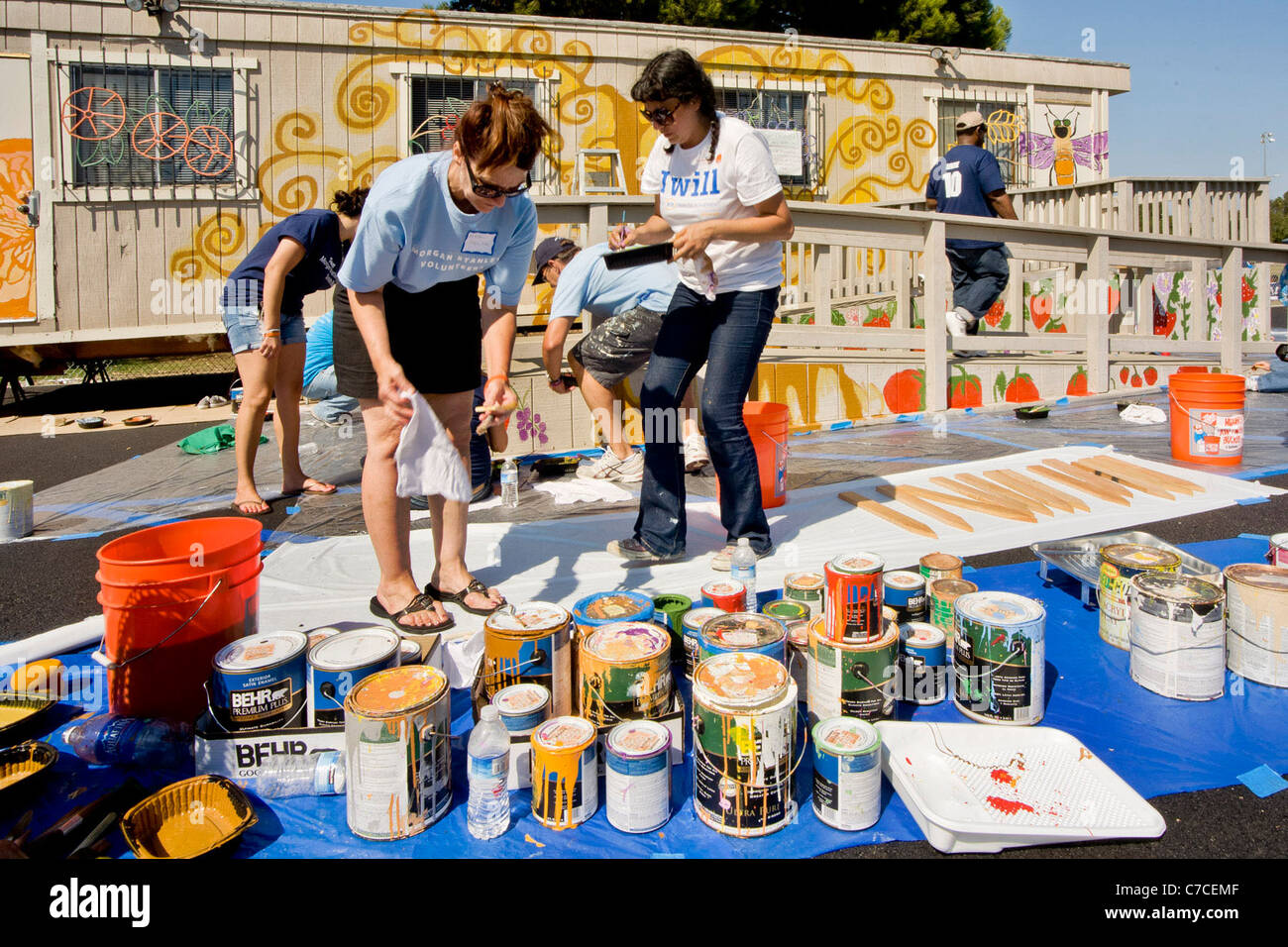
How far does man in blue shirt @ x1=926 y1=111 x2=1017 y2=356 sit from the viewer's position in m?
7.02

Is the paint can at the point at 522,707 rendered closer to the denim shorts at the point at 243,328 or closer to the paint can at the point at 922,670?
the paint can at the point at 922,670

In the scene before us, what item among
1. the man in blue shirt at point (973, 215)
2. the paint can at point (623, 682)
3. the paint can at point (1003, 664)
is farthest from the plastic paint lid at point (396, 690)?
the man in blue shirt at point (973, 215)

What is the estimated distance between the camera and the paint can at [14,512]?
158 inches

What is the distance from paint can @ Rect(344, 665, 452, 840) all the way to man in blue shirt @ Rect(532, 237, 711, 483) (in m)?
3.10

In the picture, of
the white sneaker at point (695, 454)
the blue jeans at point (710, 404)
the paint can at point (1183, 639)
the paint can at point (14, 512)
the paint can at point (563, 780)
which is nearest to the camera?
the paint can at point (563, 780)

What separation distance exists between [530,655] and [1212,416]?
434cm

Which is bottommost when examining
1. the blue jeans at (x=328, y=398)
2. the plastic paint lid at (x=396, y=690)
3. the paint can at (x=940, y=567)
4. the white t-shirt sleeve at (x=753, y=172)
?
the plastic paint lid at (x=396, y=690)

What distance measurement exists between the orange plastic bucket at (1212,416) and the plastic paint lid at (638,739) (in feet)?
13.7

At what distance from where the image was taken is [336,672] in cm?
182

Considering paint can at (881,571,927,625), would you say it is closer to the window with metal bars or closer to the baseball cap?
the baseball cap

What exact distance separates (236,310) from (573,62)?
762 cm

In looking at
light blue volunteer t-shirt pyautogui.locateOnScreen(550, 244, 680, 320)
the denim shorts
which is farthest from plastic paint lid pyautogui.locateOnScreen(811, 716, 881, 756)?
the denim shorts

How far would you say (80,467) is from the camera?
6.25 meters

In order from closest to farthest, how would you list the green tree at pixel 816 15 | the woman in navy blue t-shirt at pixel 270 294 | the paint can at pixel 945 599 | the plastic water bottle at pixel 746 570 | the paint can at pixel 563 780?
1. the paint can at pixel 563 780
2. the paint can at pixel 945 599
3. the plastic water bottle at pixel 746 570
4. the woman in navy blue t-shirt at pixel 270 294
5. the green tree at pixel 816 15
